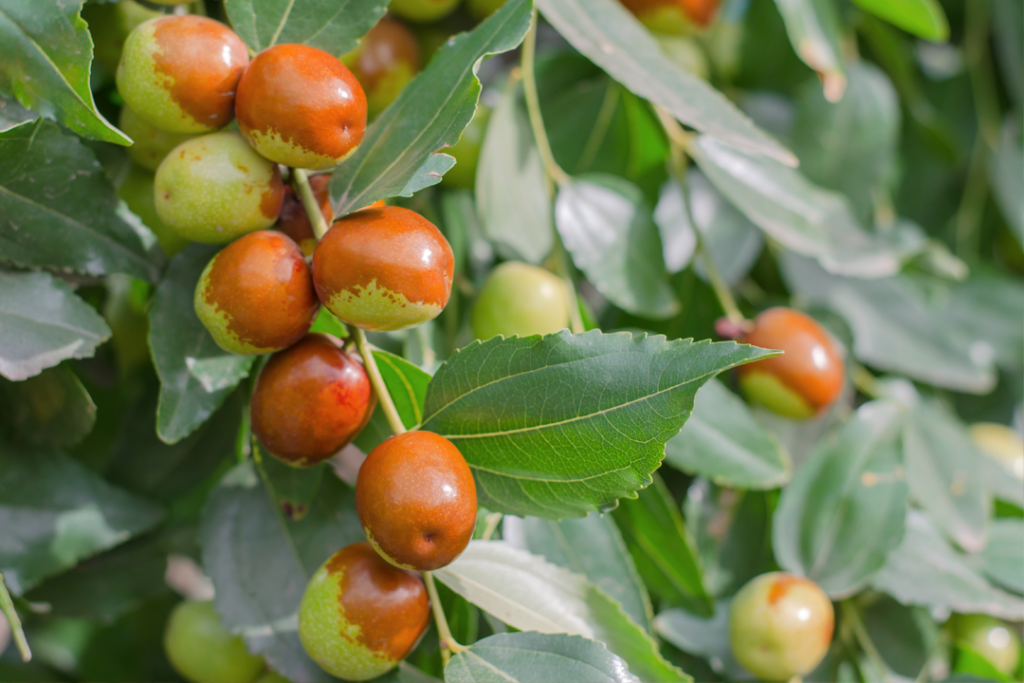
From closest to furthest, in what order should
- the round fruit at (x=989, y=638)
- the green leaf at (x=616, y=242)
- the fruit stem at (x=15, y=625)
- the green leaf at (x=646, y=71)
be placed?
the fruit stem at (x=15, y=625)
the green leaf at (x=646, y=71)
the green leaf at (x=616, y=242)
the round fruit at (x=989, y=638)

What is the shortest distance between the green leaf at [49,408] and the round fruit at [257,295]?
18 cm

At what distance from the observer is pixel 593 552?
2.17 ft

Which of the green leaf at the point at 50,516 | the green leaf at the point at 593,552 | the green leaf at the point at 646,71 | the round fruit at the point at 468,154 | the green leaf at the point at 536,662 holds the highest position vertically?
the green leaf at the point at 646,71

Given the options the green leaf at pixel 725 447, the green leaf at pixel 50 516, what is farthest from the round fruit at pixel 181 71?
the green leaf at pixel 725 447

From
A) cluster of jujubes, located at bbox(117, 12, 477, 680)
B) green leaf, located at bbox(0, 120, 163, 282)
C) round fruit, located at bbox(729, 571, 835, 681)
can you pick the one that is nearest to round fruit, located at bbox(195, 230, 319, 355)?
cluster of jujubes, located at bbox(117, 12, 477, 680)

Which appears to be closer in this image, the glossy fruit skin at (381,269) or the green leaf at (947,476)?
the glossy fruit skin at (381,269)

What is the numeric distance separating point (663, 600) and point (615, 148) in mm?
514

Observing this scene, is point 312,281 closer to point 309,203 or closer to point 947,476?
point 309,203

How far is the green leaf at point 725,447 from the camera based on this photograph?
72cm

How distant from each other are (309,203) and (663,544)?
18.2 inches

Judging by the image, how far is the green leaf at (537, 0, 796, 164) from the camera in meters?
0.62

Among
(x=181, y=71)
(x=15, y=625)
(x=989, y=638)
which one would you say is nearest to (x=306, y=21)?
(x=181, y=71)

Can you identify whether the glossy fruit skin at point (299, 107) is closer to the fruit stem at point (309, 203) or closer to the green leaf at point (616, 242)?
the fruit stem at point (309, 203)

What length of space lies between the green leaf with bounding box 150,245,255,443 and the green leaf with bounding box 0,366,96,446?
0.37 feet
